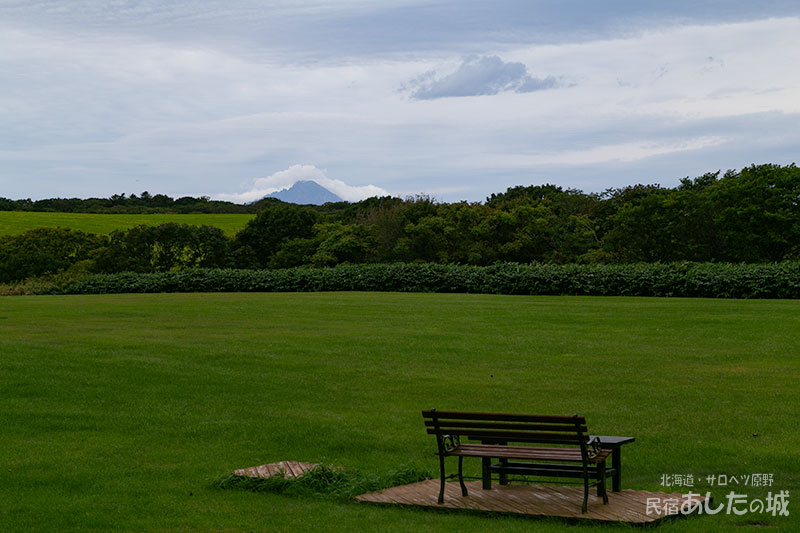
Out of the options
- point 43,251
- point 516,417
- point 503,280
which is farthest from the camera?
point 43,251

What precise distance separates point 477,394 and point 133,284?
37.6 metres

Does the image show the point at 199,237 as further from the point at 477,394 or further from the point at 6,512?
the point at 6,512

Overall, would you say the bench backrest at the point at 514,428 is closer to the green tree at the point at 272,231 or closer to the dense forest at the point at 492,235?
the dense forest at the point at 492,235

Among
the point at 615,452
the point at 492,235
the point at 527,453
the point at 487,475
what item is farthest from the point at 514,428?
the point at 492,235

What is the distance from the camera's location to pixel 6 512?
8.57m

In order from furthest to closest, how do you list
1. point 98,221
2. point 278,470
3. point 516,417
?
1. point 98,221
2. point 278,470
3. point 516,417

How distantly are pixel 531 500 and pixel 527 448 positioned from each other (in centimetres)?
50

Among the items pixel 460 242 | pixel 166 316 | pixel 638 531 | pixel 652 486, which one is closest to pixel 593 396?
pixel 652 486

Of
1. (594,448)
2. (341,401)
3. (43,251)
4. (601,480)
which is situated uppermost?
(43,251)

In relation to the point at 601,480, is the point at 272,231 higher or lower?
higher

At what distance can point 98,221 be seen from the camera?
9462 centimetres

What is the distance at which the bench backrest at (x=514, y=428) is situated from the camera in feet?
26.4

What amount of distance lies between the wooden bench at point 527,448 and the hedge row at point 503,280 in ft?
99.2

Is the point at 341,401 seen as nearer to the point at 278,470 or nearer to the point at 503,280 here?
the point at 278,470
